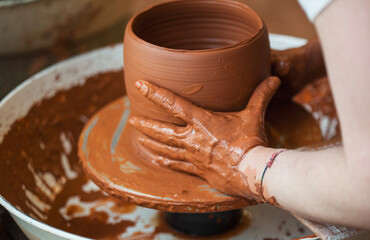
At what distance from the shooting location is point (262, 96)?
1064 millimetres

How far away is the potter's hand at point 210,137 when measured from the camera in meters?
0.98

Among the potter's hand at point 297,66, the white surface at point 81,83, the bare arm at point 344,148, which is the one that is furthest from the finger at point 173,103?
the white surface at point 81,83

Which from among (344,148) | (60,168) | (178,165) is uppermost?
(344,148)

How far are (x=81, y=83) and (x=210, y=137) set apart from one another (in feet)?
2.78

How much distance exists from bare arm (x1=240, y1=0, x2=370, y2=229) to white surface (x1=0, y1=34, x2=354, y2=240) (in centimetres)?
57

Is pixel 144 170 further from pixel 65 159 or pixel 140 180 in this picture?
pixel 65 159

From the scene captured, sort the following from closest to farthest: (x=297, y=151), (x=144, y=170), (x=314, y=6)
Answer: (x=314, y=6), (x=297, y=151), (x=144, y=170)

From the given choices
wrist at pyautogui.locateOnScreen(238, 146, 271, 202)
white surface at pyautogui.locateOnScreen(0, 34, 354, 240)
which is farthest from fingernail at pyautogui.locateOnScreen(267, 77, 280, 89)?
white surface at pyautogui.locateOnScreen(0, 34, 354, 240)

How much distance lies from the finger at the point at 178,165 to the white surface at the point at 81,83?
14.8 inches

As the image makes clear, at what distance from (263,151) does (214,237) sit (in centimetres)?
51

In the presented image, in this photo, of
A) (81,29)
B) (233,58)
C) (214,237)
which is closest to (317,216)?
(233,58)

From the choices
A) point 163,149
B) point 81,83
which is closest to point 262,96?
point 163,149

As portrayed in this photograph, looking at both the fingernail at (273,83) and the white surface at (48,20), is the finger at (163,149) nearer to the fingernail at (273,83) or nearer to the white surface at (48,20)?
the fingernail at (273,83)

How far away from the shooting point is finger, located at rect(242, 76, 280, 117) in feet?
3.44
